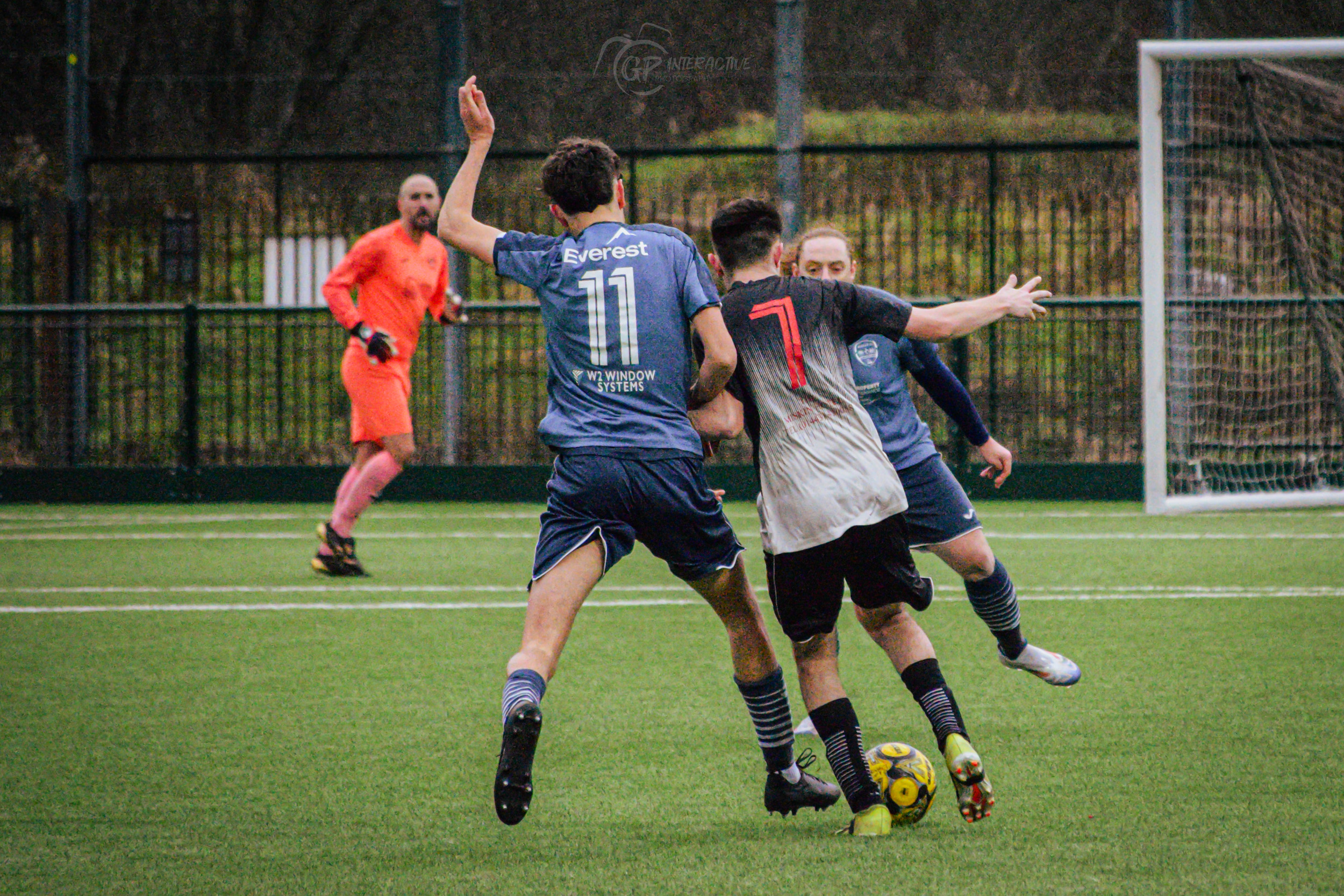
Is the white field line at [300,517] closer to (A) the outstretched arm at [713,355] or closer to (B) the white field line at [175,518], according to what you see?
(B) the white field line at [175,518]

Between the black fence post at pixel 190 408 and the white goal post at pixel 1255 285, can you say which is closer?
the white goal post at pixel 1255 285

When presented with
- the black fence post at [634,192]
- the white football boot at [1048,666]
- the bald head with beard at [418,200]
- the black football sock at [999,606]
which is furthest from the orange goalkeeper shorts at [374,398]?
the black fence post at [634,192]

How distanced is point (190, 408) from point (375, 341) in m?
5.49

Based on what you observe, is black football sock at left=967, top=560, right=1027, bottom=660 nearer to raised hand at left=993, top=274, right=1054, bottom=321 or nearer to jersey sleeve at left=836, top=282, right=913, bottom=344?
raised hand at left=993, top=274, right=1054, bottom=321

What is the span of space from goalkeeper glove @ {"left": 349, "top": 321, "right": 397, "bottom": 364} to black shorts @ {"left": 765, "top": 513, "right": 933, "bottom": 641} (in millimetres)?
4985

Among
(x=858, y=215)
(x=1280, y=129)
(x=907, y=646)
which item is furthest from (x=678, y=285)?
(x=858, y=215)

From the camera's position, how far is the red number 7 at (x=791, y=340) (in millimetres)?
4203

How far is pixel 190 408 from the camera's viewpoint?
13.8m

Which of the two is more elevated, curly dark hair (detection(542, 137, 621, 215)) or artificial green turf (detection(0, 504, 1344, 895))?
curly dark hair (detection(542, 137, 621, 215))

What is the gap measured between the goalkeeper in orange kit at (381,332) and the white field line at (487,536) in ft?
5.94

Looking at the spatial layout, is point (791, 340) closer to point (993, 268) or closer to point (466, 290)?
point (993, 268)

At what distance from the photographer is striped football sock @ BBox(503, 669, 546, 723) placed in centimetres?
387

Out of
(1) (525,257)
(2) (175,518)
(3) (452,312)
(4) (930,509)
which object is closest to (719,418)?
(1) (525,257)

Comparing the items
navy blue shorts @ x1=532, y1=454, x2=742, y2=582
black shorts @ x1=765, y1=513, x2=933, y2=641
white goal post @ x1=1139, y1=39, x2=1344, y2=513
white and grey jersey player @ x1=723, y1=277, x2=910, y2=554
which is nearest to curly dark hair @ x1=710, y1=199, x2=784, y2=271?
white and grey jersey player @ x1=723, y1=277, x2=910, y2=554
